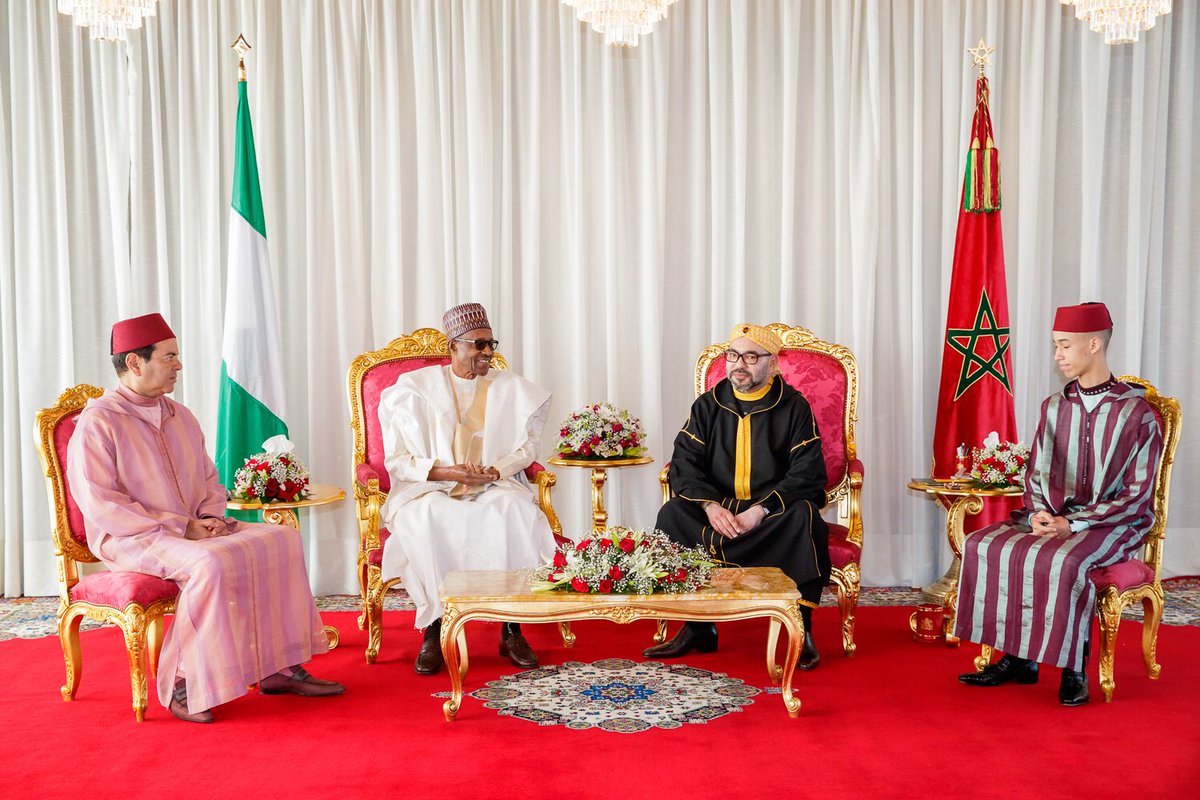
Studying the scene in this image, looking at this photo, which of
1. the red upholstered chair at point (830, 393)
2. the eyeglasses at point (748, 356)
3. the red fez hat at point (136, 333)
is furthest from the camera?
the red upholstered chair at point (830, 393)

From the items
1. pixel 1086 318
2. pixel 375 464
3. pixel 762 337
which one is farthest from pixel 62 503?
pixel 1086 318

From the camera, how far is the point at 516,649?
499 cm

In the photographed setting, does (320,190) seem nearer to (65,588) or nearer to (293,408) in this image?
(293,408)

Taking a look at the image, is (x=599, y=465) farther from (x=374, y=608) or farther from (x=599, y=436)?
(x=374, y=608)

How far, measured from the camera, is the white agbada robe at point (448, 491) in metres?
5.13

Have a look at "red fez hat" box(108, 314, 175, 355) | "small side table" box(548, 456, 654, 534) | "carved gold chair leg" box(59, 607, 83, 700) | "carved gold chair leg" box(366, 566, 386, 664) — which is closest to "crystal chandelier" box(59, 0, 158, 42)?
"red fez hat" box(108, 314, 175, 355)

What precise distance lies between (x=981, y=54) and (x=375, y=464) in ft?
14.9

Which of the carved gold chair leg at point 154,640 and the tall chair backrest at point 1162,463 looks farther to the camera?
the tall chair backrest at point 1162,463

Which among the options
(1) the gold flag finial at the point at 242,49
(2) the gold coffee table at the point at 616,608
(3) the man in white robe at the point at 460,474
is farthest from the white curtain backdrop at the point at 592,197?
(2) the gold coffee table at the point at 616,608

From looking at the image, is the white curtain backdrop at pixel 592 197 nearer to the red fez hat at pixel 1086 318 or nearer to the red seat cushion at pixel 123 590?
the red fez hat at pixel 1086 318

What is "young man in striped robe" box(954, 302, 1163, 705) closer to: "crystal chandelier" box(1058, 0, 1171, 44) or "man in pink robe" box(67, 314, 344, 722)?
"crystal chandelier" box(1058, 0, 1171, 44)

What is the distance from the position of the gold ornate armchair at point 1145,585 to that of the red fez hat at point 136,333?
392 centimetres

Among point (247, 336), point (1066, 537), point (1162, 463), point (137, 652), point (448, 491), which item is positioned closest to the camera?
point (137, 652)

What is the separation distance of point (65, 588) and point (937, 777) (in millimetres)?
3583
